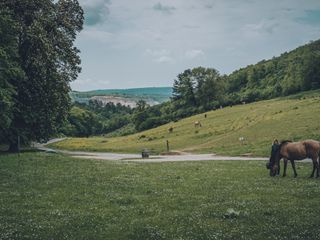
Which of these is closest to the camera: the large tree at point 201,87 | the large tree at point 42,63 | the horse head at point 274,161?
the horse head at point 274,161

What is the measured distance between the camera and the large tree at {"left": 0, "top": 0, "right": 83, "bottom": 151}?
1948 inches

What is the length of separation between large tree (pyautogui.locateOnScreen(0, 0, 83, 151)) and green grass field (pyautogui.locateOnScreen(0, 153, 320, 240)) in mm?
20902

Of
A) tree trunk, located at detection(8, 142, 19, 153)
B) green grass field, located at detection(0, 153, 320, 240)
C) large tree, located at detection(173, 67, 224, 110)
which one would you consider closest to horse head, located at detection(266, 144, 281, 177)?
green grass field, located at detection(0, 153, 320, 240)

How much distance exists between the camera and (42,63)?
4966 centimetres

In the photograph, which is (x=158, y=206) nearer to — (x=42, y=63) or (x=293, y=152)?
(x=293, y=152)

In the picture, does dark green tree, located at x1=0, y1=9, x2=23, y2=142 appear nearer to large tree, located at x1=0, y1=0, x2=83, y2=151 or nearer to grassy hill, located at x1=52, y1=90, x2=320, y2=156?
large tree, located at x1=0, y1=0, x2=83, y2=151

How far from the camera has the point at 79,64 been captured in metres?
57.8

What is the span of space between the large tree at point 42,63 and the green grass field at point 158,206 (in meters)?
20.9

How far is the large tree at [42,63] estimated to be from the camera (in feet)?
162

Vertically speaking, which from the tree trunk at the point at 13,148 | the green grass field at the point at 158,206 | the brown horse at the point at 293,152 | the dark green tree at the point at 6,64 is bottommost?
the green grass field at the point at 158,206

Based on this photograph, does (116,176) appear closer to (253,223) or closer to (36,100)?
(253,223)

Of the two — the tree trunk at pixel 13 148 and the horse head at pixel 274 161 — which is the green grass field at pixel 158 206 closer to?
the horse head at pixel 274 161

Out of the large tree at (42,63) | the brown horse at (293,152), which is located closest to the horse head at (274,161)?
the brown horse at (293,152)

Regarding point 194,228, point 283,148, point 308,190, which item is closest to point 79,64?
point 283,148
